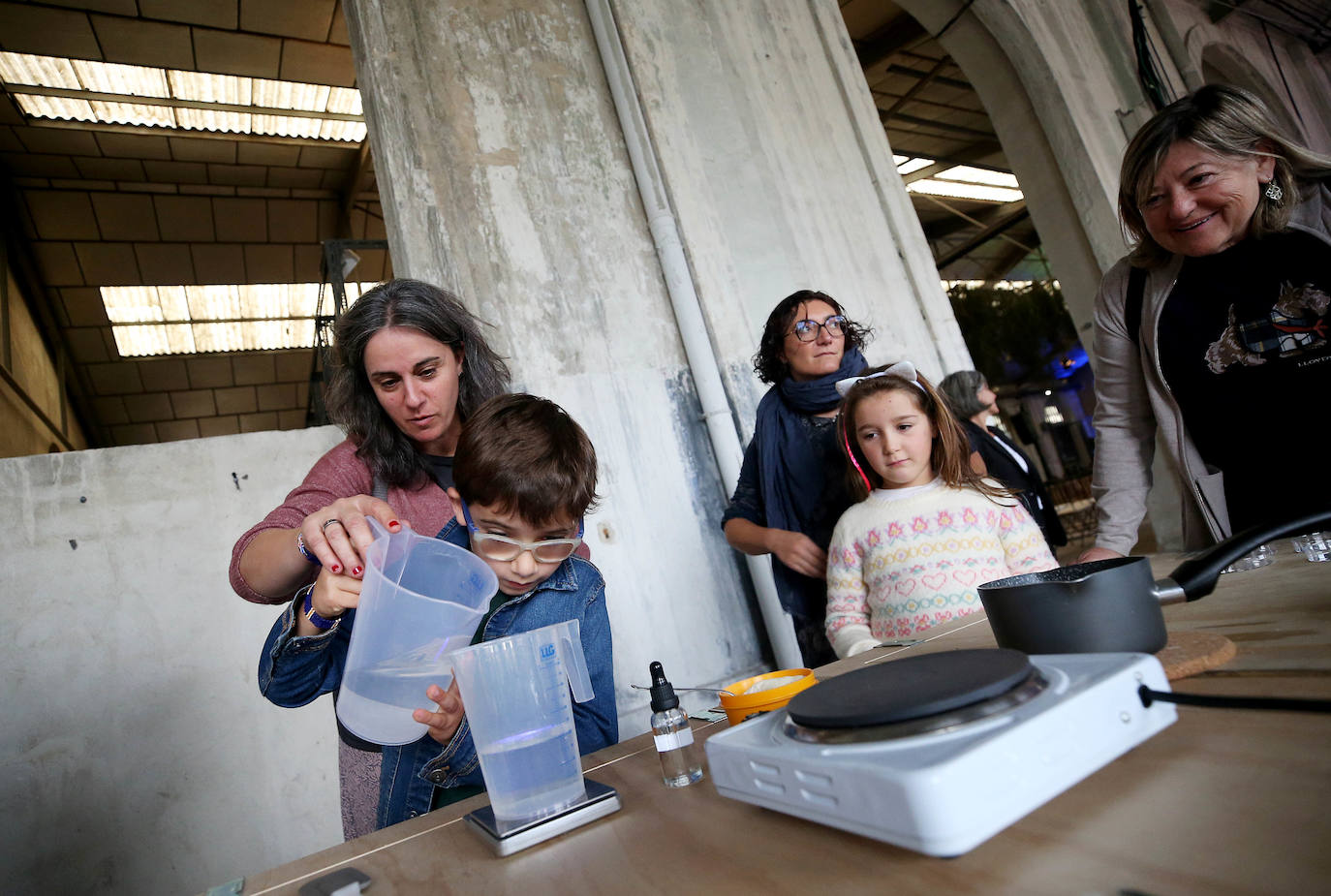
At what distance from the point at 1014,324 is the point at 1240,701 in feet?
50.4

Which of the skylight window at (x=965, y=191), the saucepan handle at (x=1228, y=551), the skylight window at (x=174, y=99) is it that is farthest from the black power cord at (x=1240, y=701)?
the skylight window at (x=965, y=191)

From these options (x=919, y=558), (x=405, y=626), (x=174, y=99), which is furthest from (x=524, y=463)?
(x=174, y=99)

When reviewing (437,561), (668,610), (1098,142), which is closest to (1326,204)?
(437,561)

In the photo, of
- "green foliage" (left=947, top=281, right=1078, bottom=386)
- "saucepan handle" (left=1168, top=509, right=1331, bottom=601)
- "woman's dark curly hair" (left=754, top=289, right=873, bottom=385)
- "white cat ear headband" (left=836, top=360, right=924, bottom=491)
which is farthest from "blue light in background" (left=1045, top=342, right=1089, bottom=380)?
"saucepan handle" (left=1168, top=509, right=1331, bottom=601)

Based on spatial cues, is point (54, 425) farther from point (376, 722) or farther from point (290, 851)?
point (376, 722)

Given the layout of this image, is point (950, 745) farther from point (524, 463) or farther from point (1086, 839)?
point (524, 463)

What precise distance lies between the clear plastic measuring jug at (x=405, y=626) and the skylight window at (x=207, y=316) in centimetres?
821

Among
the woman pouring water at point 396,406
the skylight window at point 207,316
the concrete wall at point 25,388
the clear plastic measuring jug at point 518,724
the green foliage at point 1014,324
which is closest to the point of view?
the clear plastic measuring jug at point 518,724

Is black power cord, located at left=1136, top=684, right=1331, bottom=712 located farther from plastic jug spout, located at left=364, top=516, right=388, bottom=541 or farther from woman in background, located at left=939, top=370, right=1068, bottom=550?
woman in background, located at left=939, top=370, right=1068, bottom=550

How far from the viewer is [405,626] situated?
2.83ft

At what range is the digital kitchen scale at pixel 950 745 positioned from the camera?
41cm

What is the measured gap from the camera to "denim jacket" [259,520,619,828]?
111 centimetres

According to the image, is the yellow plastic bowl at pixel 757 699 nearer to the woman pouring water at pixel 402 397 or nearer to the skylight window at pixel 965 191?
the woman pouring water at pixel 402 397

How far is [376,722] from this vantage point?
961 millimetres
